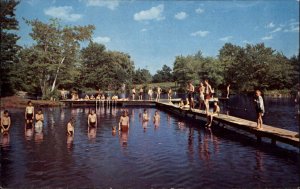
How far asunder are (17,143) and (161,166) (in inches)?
379

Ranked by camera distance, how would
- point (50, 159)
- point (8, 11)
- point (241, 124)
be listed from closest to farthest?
point (50, 159), point (241, 124), point (8, 11)

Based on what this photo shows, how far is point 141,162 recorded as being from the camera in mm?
13914

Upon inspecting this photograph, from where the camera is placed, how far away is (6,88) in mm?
43594

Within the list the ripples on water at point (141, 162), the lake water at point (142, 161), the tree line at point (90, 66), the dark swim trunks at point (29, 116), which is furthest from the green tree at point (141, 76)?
the ripples on water at point (141, 162)

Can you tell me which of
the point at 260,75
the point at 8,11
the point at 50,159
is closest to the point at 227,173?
the point at 50,159

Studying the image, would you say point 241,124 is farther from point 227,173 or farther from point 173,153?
point 227,173

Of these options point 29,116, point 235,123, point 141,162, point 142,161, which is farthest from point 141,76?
point 141,162

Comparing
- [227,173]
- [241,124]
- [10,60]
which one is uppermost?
[10,60]

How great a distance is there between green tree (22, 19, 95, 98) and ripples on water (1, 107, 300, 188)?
3272 cm

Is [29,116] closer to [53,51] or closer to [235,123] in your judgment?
[235,123]

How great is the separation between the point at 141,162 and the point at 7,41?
33.7 m

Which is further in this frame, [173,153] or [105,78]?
[105,78]

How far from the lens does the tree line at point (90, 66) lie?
140ft

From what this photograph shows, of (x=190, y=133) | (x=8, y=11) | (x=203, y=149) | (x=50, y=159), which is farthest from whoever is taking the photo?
(x=8, y=11)
